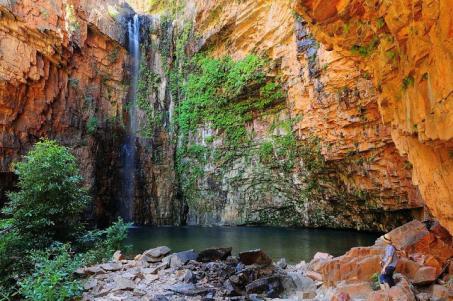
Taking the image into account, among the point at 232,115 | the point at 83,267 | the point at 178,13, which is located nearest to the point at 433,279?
the point at 83,267

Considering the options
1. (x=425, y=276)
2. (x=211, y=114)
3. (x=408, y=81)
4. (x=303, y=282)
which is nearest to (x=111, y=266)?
(x=303, y=282)

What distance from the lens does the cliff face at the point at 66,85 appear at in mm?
16797

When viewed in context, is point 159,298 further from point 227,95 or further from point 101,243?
point 227,95

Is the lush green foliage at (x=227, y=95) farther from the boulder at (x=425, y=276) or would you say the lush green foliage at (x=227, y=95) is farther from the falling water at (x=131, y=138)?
the boulder at (x=425, y=276)

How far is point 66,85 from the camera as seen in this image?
68.2ft

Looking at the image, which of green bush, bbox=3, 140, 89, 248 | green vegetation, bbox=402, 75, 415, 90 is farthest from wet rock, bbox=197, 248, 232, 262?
green vegetation, bbox=402, 75, 415, 90

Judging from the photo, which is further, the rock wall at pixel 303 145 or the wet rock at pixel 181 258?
the rock wall at pixel 303 145

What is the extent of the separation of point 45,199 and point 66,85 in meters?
13.8

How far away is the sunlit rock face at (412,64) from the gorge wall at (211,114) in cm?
74

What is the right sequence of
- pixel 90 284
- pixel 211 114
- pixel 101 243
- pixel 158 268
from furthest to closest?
pixel 211 114 < pixel 101 243 < pixel 158 268 < pixel 90 284

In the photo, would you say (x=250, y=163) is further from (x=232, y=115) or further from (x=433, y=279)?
(x=433, y=279)

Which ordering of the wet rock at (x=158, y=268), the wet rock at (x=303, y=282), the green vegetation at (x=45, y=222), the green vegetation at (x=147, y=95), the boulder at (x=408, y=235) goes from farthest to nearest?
the green vegetation at (x=147, y=95)
the wet rock at (x=158, y=268)
the boulder at (x=408, y=235)
the green vegetation at (x=45, y=222)
the wet rock at (x=303, y=282)

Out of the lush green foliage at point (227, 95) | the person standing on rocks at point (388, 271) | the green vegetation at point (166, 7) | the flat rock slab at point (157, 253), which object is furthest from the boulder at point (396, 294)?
the green vegetation at point (166, 7)

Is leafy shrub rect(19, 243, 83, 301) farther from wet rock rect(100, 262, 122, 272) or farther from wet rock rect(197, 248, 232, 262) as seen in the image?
wet rock rect(197, 248, 232, 262)
